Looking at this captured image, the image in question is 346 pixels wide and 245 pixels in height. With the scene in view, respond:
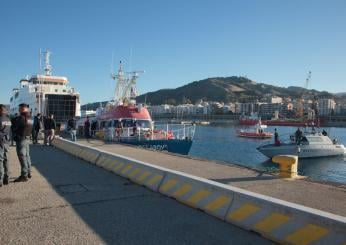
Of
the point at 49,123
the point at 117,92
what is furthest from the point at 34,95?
the point at 49,123

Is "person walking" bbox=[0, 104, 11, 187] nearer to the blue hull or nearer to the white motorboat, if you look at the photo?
the blue hull

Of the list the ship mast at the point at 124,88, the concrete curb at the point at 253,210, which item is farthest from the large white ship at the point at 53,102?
the concrete curb at the point at 253,210

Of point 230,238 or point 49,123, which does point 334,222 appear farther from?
point 49,123

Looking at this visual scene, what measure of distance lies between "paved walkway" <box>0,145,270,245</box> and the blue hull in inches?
553

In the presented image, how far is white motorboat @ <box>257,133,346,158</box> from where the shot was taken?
35.1 meters

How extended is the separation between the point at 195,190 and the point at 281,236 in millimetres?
2281

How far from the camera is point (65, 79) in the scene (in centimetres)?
4606

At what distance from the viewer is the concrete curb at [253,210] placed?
15.6 feet

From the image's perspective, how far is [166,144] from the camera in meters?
23.5

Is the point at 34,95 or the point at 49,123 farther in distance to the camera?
the point at 34,95

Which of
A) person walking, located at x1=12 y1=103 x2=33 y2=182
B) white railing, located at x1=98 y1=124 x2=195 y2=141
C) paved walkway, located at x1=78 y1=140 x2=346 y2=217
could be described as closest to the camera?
paved walkway, located at x1=78 y1=140 x2=346 y2=217

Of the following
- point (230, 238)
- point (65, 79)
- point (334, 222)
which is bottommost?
point (230, 238)

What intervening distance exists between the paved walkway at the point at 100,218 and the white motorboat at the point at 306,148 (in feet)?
92.1

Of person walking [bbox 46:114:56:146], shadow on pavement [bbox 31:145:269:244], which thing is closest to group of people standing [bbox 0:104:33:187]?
shadow on pavement [bbox 31:145:269:244]
